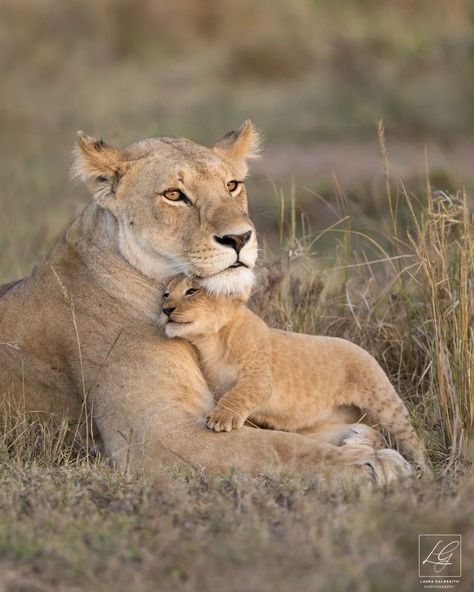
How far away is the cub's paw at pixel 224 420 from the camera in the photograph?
508 cm

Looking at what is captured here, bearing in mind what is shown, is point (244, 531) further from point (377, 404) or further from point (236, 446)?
point (377, 404)

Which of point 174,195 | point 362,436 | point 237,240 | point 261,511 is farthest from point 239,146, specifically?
point 261,511

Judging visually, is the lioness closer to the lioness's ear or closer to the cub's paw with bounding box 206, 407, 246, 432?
the cub's paw with bounding box 206, 407, 246, 432

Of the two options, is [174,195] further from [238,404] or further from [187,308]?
[238,404]

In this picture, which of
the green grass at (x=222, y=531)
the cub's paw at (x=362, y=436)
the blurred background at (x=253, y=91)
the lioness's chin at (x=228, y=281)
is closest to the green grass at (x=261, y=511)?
the green grass at (x=222, y=531)

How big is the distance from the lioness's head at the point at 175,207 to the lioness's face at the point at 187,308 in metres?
0.06

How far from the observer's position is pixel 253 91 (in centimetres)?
2011

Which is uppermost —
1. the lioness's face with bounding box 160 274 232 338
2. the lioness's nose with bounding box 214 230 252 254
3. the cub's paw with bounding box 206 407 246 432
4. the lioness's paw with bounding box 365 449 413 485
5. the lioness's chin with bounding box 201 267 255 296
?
the lioness's nose with bounding box 214 230 252 254

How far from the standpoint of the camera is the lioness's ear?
5.97m

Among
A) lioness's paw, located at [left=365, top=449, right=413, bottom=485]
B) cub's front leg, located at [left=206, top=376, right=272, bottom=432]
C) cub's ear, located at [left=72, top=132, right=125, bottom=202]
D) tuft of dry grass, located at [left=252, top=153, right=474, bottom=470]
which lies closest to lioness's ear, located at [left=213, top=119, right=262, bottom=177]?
cub's ear, located at [left=72, top=132, right=125, bottom=202]

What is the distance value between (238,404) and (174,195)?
2.94 feet

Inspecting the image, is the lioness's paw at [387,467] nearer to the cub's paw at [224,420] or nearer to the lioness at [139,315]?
the lioness at [139,315]

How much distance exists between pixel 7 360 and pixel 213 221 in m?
1.08

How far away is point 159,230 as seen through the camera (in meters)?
5.39
